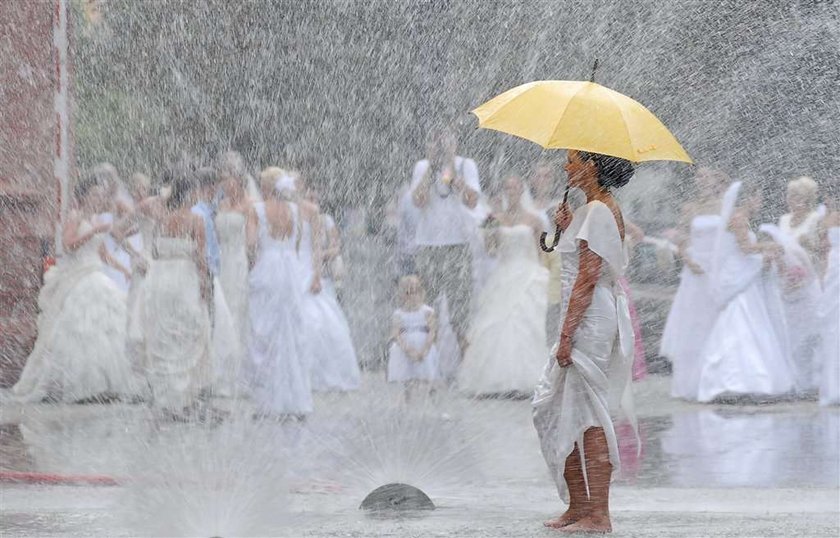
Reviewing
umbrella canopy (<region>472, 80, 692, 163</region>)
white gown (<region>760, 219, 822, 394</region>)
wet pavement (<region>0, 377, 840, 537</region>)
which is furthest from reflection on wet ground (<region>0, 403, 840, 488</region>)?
umbrella canopy (<region>472, 80, 692, 163</region>)

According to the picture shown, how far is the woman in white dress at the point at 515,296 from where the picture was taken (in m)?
11.6

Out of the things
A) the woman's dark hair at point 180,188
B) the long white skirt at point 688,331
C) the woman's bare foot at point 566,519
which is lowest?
the woman's bare foot at point 566,519

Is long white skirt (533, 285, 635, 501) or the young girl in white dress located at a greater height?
the young girl in white dress

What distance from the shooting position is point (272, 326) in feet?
36.4

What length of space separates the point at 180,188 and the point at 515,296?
2873 millimetres

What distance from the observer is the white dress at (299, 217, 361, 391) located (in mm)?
11539

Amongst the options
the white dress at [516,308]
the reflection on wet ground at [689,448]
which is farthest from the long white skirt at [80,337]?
the white dress at [516,308]

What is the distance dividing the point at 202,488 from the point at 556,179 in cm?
727

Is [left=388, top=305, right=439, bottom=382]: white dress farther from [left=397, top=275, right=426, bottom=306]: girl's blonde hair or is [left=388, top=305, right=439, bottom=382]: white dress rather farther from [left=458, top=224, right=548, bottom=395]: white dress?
[left=458, top=224, right=548, bottom=395]: white dress

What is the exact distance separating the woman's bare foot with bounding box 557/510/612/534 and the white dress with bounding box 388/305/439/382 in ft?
9.13

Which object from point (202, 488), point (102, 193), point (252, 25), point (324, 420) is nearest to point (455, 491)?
point (202, 488)

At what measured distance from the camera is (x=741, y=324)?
41.4 feet

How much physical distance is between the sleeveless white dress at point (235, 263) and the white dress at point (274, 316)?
0.16m

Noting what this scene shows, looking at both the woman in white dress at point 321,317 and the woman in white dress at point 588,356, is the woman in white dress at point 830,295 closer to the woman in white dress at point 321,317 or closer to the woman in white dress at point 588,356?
the woman in white dress at point 321,317
